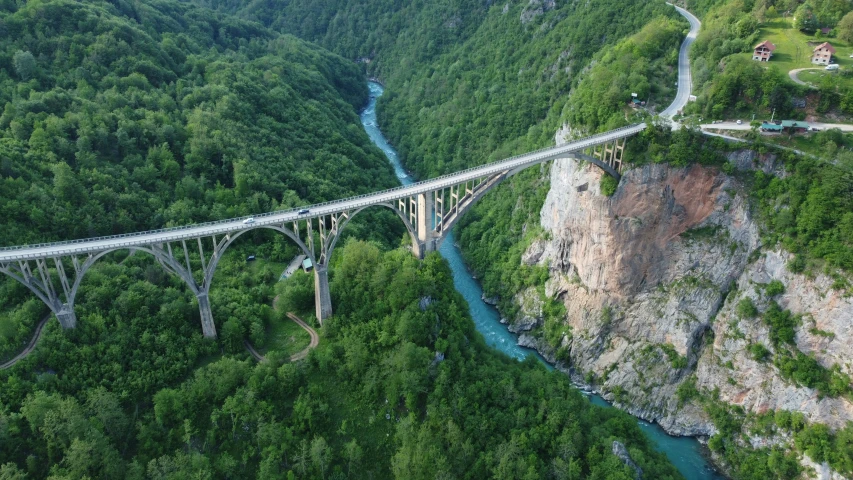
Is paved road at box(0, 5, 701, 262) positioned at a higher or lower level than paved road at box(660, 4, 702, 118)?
lower

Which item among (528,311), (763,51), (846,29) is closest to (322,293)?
Answer: (528,311)

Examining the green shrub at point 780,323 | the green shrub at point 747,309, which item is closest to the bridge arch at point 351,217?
the green shrub at point 747,309

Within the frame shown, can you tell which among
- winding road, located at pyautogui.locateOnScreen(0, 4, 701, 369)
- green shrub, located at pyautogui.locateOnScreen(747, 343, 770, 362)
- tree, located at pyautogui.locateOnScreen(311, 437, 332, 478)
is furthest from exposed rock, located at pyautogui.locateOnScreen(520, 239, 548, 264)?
tree, located at pyautogui.locateOnScreen(311, 437, 332, 478)

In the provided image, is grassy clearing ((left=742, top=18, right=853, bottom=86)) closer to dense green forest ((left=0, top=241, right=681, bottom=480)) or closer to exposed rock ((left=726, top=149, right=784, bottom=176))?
exposed rock ((left=726, top=149, right=784, bottom=176))

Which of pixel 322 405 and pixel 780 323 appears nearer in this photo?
pixel 322 405

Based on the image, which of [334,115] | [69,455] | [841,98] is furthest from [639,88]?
[69,455]

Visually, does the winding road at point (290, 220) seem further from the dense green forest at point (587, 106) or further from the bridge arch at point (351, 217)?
the dense green forest at point (587, 106)

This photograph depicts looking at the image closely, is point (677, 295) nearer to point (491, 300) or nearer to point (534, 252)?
point (534, 252)
